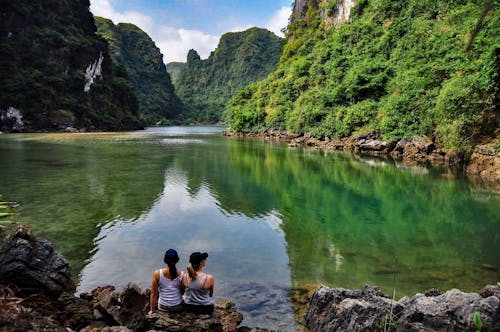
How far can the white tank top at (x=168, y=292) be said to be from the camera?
634cm

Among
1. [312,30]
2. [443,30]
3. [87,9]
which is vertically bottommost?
[443,30]

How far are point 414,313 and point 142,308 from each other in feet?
A: 15.6

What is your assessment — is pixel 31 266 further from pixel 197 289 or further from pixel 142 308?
pixel 197 289

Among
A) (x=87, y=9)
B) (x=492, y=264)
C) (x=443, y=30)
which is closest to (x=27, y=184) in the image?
(x=492, y=264)

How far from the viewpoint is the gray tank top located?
637 centimetres

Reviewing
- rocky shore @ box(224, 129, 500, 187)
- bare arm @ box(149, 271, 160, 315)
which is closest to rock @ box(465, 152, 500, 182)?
rocky shore @ box(224, 129, 500, 187)

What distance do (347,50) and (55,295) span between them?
6619 centimetres

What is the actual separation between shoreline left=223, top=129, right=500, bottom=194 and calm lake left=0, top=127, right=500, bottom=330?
3055mm

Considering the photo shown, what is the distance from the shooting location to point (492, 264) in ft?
35.4

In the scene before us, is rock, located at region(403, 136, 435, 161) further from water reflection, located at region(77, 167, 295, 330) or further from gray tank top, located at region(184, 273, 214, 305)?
gray tank top, located at region(184, 273, 214, 305)

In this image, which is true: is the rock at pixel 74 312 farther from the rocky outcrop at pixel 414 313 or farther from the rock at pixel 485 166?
the rock at pixel 485 166

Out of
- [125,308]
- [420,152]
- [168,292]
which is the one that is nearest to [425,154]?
[420,152]

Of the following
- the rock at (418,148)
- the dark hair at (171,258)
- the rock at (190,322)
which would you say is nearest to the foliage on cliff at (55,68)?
the rock at (418,148)

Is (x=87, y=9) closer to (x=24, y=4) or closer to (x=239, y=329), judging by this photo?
(x=24, y=4)
